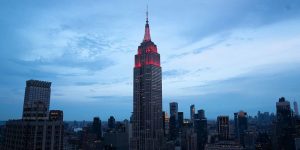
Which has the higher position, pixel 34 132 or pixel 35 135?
pixel 34 132

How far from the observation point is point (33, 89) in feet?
471

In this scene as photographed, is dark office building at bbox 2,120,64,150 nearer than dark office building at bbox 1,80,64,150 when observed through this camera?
Result: Yes

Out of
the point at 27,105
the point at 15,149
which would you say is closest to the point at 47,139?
the point at 15,149

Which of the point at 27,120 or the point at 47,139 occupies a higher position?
the point at 27,120

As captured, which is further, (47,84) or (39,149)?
(47,84)

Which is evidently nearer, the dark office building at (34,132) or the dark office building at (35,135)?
the dark office building at (35,135)

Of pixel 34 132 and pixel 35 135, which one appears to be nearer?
pixel 35 135

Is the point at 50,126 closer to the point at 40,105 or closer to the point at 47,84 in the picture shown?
the point at 40,105

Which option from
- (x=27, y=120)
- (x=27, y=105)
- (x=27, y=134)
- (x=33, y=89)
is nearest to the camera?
(x=27, y=134)

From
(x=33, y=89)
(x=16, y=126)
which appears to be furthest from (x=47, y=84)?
(x=16, y=126)

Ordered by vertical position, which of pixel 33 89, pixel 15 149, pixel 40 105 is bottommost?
pixel 15 149

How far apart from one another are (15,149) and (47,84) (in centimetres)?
6622

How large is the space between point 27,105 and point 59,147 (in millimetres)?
20325

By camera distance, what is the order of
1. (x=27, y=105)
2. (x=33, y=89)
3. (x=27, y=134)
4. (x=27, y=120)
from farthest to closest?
(x=33, y=89) < (x=27, y=105) < (x=27, y=120) < (x=27, y=134)
